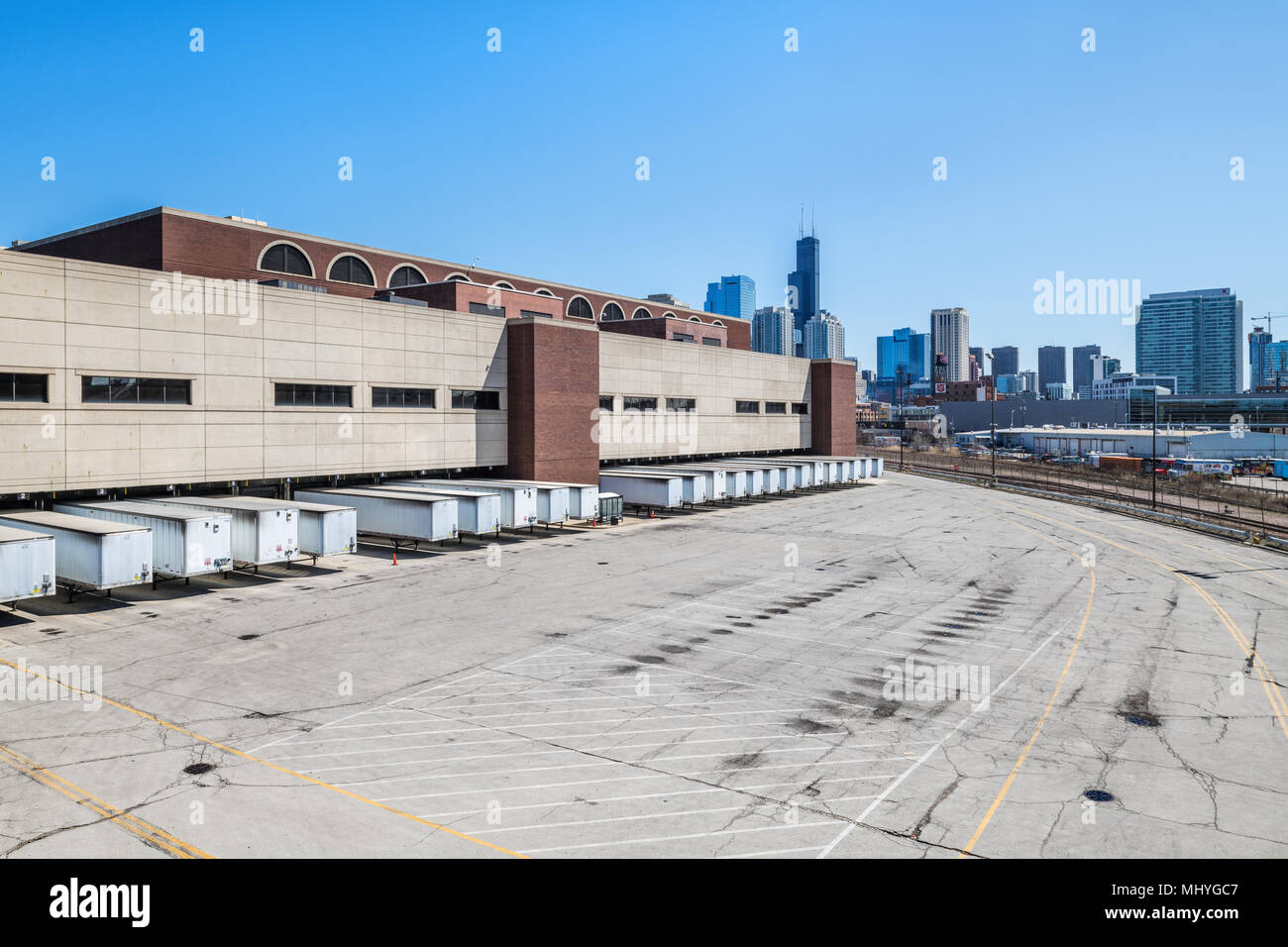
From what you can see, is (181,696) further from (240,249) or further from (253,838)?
(240,249)

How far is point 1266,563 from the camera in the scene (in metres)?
39.7

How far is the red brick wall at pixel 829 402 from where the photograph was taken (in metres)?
92.4

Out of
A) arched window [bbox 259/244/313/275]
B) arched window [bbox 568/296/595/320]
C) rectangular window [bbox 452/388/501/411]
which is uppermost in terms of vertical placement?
arched window [bbox 568/296/595/320]

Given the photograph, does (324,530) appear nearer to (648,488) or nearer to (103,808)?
(103,808)

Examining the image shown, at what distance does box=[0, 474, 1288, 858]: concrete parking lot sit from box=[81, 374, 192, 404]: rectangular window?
1025cm

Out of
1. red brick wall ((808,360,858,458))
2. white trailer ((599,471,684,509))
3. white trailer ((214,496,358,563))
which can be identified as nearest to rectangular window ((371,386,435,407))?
white trailer ((214,496,358,563))

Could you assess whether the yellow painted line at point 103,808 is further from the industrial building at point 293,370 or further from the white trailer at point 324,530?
the industrial building at point 293,370

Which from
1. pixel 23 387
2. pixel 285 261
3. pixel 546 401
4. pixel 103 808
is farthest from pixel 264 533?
pixel 285 261

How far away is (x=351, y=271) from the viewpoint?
196ft

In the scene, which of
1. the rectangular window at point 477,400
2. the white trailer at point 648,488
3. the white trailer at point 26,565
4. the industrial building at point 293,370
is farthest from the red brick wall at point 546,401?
the white trailer at point 26,565

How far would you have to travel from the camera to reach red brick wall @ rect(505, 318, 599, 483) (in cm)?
5509

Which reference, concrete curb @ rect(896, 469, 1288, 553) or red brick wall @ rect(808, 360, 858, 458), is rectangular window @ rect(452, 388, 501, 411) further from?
red brick wall @ rect(808, 360, 858, 458)

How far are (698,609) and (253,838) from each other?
59.2 ft

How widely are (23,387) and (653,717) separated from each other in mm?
30529
